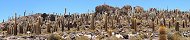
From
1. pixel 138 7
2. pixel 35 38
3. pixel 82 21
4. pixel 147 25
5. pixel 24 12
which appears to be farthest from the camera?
pixel 138 7

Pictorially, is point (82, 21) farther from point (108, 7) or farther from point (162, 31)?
point (162, 31)

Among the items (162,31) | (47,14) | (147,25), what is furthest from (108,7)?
(162,31)

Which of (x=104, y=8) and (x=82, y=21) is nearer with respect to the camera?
(x=82, y=21)

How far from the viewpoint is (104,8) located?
3467 inches

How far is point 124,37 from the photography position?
3628 centimetres

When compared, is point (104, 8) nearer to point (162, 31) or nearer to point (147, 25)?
point (147, 25)

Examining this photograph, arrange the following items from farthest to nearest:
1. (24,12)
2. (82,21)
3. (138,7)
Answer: (138,7), (24,12), (82,21)

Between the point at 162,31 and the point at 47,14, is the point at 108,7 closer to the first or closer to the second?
the point at 47,14

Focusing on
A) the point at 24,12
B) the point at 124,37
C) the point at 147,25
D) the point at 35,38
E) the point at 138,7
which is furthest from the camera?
the point at 138,7

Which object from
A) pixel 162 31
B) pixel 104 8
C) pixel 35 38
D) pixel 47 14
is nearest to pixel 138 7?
pixel 104 8

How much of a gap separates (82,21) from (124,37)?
3073cm

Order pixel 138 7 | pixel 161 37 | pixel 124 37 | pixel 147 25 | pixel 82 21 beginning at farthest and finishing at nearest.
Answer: pixel 138 7, pixel 82 21, pixel 147 25, pixel 124 37, pixel 161 37

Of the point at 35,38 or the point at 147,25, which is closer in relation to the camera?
the point at 35,38

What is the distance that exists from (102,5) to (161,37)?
69.6 m
